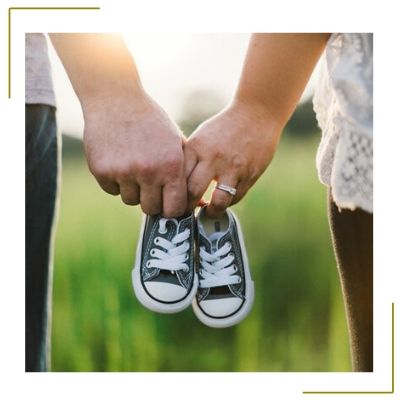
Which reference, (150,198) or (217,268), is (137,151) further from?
(217,268)

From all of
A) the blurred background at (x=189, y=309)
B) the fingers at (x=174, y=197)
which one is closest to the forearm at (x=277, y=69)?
the blurred background at (x=189, y=309)

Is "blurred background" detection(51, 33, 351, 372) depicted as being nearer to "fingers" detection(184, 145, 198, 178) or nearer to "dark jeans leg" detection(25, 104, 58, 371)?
"dark jeans leg" detection(25, 104, 58, 371)

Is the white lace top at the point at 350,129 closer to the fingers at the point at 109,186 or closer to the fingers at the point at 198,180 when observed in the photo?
the fingers at the point at 198,180

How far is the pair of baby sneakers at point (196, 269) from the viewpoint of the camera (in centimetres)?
131

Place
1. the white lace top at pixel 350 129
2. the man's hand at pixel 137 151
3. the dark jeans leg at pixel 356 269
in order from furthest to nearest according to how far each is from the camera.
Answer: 1. the man's hand at pixel 137 151
2. the dark jeans leg at pixel 356 269
3. the white lace top at pixel 350 129

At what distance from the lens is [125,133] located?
1.28m

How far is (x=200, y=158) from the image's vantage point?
1334 mm

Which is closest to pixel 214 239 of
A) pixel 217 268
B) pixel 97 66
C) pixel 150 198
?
pixel 217 268

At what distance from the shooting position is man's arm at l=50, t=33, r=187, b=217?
1.28 m

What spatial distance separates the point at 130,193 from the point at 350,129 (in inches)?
18.2

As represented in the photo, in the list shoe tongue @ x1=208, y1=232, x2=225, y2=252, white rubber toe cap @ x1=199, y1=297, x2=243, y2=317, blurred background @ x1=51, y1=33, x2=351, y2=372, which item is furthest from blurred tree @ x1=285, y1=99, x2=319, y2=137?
white rubber toe cap @ x1=199, y1=297, x2=243, y2=317

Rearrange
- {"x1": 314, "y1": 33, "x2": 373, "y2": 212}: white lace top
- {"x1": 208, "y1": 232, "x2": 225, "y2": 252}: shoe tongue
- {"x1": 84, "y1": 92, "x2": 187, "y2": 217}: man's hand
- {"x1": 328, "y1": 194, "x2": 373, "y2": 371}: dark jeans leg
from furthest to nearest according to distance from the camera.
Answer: {"x1": 208, "y1": 232, "x2": 225, "y2": 252}: shoe tongue
{"x1": 84, "y1": 92, "x2": 187, "y2": 217}: man's hand
{"x1": 328, "y1": 194, "x2": 373, "y2": 371}: dark jeans leg
{"x1": 314, "y1": 33, "x2": 373, "y2": 212}: white lace top

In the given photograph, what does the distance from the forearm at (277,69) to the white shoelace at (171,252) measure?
28cm

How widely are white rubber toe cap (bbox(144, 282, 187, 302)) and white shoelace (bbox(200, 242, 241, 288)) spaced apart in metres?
0.07
